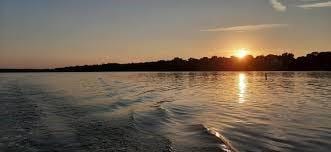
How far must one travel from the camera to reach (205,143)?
1636 cm

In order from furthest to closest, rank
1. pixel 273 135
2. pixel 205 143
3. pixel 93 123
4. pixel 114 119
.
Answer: pixel 114 119 < pixel 93 123 < pixel 273 135 < pixel 205 143

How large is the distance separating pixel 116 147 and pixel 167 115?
35.6ft

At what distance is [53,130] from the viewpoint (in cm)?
1872

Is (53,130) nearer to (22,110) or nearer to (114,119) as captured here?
(114,119)

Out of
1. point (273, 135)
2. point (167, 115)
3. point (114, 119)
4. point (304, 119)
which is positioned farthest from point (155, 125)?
point (304, 119)

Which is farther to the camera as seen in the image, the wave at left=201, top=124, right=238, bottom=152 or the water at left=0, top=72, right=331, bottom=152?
the water at left=0, top=72, right=331, bottom=152

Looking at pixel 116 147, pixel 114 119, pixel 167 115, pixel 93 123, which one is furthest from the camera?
pixel 167 115

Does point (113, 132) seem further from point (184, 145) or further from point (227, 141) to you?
point (227, 141)

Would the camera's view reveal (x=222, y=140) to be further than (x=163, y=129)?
No

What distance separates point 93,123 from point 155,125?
130 inches

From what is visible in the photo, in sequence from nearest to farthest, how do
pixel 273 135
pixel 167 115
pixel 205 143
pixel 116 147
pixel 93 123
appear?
pixel 116 147 → pixel 205 143 → pixel 273 135 → pixel 93 123 → pixel 167 115

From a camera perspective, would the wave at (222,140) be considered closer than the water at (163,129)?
Yes

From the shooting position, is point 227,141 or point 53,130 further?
point 53,130

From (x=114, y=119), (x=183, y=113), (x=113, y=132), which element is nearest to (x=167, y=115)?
(x=183, y=113)
